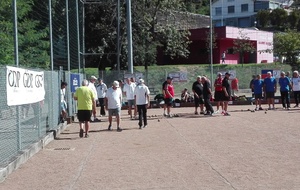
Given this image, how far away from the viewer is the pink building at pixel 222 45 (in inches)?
2336

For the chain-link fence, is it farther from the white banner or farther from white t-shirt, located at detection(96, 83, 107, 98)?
white t-shirt, located at detection(96, 83, 107, 98)

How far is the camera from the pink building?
59.3m

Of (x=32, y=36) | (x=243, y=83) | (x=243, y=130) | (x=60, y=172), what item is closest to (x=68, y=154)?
(x=60, y=172)

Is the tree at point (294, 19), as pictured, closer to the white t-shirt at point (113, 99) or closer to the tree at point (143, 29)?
the tree at point (143, 29)

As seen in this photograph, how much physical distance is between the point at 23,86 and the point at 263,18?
79383 millimetres

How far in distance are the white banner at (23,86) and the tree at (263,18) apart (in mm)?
76055

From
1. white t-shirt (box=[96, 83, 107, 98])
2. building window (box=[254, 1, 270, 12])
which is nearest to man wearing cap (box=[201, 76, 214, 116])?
white t-shirt (box=[96, 83, 107, 98])

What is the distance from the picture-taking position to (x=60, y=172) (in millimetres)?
10414

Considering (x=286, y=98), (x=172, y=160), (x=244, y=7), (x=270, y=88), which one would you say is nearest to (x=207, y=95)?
(x=270, y=88)

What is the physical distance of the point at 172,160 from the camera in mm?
11336

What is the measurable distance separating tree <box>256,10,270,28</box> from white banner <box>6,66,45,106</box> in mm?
76055

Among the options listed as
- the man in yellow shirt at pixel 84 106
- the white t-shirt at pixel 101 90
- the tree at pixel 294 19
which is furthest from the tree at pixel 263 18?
the man in yellow shirt at pixel 84 106

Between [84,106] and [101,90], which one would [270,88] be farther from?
[84,106]

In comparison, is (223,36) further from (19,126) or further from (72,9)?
(19,126)
